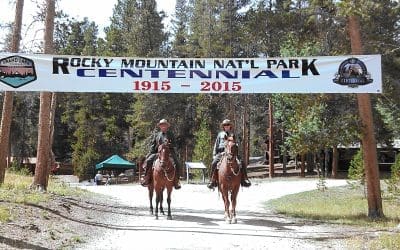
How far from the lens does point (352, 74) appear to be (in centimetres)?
1382

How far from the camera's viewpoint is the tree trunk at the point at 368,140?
1520 centimetres

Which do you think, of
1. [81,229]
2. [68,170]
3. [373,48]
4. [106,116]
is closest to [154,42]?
[106,116]

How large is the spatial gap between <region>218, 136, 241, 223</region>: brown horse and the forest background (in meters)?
3.66

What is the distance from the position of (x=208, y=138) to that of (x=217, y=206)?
2189cm

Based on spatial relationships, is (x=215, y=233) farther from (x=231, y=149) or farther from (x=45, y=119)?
(x=45, y=119)

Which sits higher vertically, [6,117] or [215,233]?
[6,117]

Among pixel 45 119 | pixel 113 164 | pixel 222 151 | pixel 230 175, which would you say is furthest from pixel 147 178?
pixel 113 164

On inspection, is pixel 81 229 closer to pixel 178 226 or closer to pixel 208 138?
pixel 178 226

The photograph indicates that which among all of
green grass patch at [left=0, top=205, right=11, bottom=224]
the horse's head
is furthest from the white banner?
green grass patch at [left=0, top=205, right=11, bottom=224]

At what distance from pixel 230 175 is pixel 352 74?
415 centimetres

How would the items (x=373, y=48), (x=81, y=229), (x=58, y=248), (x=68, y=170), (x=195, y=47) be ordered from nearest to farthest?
(x=58, y=248) → (x=81, y=229) → (x=373, y=48) → (x=195, y=47) → (x=68, y=170)

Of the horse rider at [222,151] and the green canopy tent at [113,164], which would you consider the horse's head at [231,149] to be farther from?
the green canopy tent at [113,164]

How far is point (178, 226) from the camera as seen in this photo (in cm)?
1310

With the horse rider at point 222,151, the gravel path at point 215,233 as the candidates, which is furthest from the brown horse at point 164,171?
the horse rider at point 222,151
